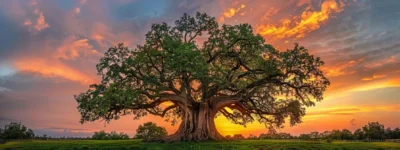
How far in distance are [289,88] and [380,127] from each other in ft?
31.1

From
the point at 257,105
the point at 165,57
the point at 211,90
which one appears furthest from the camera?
the point at 257,105

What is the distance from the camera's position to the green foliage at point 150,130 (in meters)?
44.3

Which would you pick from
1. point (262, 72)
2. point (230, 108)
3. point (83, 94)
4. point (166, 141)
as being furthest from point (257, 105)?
point (83, 94)

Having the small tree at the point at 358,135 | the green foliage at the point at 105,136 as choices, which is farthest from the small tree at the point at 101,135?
the small tree at the point at 358,135

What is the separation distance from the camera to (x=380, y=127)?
3725cm

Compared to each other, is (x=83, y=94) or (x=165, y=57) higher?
(x=165, y=57)

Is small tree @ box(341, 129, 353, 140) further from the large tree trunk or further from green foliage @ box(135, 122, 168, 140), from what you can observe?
green foliage @ box(135, 122, 168, 140)

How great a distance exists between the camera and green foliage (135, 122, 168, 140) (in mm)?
44312

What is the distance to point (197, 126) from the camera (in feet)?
130

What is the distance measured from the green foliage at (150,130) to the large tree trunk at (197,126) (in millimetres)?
4750

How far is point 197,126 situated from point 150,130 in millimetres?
7574

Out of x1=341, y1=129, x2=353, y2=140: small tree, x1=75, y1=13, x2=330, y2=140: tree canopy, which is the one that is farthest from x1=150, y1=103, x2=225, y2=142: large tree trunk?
x1=341, y1=129, x2=353, y2=140: small tree

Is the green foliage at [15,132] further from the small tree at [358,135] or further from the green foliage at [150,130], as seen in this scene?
the small tree at [358,135]

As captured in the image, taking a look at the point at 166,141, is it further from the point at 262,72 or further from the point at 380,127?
the point at 380,127
